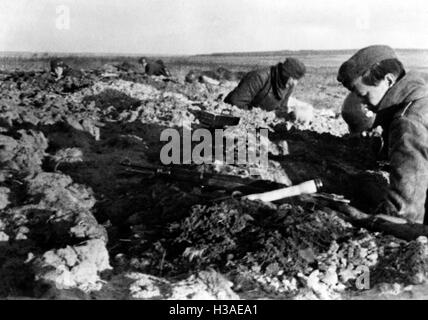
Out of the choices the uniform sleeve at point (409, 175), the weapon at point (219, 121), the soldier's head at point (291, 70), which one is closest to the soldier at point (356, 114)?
the uniform sleeve at point (409, 175)

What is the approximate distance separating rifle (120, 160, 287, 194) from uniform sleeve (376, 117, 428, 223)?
0.76 meters

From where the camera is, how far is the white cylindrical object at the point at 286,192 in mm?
3820

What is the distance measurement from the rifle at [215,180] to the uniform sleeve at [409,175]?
0.76 meters

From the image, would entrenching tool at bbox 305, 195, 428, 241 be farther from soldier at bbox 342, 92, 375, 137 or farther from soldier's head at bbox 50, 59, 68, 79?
soldier's head at bbox 50, 59, 68, 79

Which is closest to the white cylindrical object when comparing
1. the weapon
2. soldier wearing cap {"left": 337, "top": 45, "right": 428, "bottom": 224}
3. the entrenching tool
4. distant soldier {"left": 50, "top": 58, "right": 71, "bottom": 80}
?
the entrenching tool

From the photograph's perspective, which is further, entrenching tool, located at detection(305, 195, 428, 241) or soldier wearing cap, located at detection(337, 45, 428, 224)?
soldier wearing cap, located at detection(337, 45, 428, 224)

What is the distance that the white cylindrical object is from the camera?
382cm

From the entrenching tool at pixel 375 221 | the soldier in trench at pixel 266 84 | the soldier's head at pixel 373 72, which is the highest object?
the soldier in trench at pixel 266 84

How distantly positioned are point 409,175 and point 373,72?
0.79 m

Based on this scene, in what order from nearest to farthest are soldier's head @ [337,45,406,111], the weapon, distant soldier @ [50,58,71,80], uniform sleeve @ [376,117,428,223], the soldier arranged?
1. uniform sleeve @ [376,117,428,223]
2. soldier's head @ [337,45,406,111]
3. the soldier
4. the weapon
5. distant soldier @ [50,58,71,80]

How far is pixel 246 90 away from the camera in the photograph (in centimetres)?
762

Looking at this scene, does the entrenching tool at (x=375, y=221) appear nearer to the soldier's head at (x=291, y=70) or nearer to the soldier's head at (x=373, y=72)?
the soldier's head at (x=373, y=72)

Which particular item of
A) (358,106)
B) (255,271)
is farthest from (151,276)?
(358,106)
